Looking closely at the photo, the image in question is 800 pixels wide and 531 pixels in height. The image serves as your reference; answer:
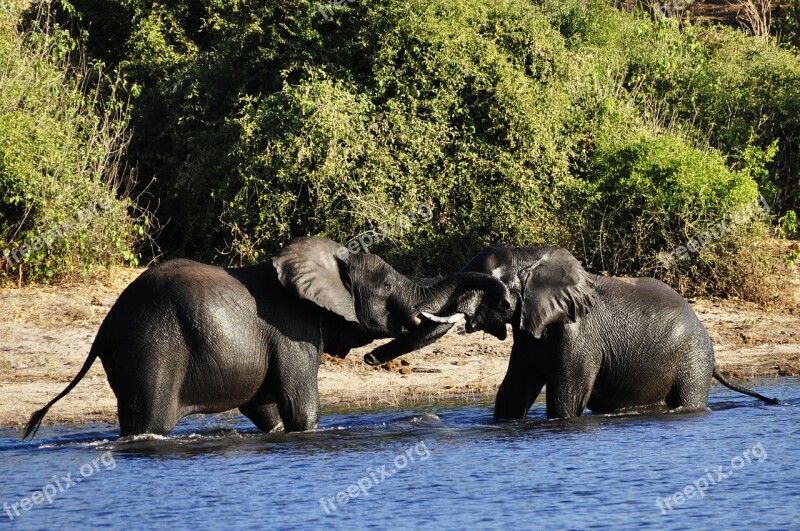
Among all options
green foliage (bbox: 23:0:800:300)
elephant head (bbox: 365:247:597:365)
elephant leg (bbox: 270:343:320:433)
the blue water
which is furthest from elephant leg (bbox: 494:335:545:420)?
green foliage (bbox: 23:0:800:300)

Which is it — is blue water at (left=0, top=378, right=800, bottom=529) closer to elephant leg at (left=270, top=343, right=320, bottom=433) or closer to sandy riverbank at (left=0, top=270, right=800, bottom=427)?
elephant leg at (left=270, top=343, right=320, bottom=433)

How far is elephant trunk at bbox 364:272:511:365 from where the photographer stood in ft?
37.9

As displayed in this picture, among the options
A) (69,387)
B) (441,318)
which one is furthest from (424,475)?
(69,387)

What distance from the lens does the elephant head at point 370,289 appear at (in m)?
11.4

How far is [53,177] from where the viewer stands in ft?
57.6

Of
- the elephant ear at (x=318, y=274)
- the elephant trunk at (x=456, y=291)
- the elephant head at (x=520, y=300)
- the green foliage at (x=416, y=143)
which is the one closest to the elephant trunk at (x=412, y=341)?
the elephant head at (x=520, y=300)

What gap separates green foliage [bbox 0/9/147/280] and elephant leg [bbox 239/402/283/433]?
587 centimetres

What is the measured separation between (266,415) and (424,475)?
1861mm

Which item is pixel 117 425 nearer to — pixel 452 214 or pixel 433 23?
pixel 452 214

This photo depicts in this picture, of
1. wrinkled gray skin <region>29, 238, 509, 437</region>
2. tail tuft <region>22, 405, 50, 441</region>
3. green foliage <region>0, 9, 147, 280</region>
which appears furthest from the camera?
green foliage <region>0, 9, 147, 280</region>

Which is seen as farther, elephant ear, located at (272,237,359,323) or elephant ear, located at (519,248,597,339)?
elephant ear, located at (519,248,597,339)

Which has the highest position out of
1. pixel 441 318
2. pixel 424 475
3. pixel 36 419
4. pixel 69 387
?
pixel 441 318

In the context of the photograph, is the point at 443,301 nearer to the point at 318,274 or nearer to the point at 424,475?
the point at 318,274

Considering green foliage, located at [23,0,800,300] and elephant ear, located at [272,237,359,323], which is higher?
green foliage, located at [23,0,800,300]
